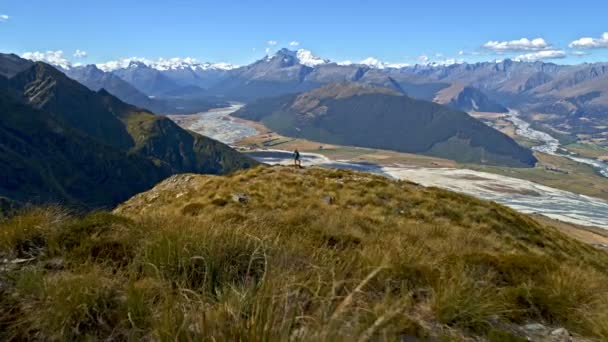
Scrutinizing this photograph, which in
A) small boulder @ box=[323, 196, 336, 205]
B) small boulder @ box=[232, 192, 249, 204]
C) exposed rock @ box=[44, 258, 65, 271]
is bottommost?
small boulder @ box=[323, 196, 336, 205]

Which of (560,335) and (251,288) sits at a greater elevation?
(251,288)

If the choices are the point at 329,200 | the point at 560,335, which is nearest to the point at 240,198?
the point at 329,200

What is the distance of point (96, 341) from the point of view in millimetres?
4590

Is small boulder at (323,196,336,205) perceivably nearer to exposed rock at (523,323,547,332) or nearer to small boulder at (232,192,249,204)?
small boulder at (232,192,249,204)

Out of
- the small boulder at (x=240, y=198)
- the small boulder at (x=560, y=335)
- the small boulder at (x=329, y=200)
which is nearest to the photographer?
the small boulder at (x=560, y=335)

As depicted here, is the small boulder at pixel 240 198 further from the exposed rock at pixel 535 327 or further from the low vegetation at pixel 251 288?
the exposed rock at pixel 535 327

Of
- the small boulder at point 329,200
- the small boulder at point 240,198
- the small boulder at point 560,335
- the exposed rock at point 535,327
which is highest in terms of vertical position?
the small boulder at point 560,335

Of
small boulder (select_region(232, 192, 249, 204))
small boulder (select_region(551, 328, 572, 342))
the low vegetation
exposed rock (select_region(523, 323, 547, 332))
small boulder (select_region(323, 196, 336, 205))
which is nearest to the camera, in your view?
the low vegetation

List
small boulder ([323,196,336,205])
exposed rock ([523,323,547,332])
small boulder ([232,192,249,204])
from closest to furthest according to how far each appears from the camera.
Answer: exposed rock ([523,323,547,332]), small boulder ([232,192,249,204]), small boulder ([323,196,336,205])

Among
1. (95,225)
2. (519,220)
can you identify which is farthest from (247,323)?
(519,220)

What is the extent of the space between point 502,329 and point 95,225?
24.6ft

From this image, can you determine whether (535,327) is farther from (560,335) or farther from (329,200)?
(329,200)

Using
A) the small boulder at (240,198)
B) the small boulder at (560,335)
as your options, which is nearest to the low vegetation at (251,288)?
the small boulder at (560,335)

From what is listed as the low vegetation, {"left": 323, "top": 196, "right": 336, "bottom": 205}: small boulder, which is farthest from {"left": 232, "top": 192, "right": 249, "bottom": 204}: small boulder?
the low vegetation
